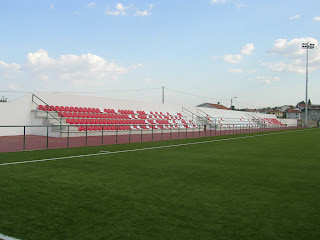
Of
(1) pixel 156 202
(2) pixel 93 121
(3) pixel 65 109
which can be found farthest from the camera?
(2) pixel 93 121

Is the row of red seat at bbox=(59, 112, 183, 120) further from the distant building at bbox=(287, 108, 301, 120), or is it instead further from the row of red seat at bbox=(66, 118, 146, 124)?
the distant building at bbox=(287, 108, 301, 120)

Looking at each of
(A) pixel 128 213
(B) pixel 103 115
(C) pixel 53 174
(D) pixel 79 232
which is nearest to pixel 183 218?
(A) pixel 128 213

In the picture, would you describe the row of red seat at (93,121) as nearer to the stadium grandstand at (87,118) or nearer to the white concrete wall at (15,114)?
the stadium grandstand at (87,118)

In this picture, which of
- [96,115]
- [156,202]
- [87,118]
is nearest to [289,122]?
[96,115]

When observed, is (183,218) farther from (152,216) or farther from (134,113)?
(134,113)

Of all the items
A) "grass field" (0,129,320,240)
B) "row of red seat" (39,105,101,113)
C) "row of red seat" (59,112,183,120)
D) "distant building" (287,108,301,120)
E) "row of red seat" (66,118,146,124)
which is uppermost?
"distant building" (287,108,301,120)

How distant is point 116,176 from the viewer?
7695mm

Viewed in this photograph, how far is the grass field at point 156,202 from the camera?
402 centimetres

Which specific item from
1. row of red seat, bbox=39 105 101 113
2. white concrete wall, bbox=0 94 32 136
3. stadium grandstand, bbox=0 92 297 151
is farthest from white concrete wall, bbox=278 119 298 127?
white concrete wall, bbox=0 94 32 136

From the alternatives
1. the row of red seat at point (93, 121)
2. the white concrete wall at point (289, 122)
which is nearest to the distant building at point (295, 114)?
the white concrete wall at point (289, 122)

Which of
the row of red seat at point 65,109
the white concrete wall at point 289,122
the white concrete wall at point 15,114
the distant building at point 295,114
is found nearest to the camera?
the white concrete wall at point 15,114

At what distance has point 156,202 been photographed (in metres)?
5.34

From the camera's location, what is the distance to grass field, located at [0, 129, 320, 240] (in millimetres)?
4020

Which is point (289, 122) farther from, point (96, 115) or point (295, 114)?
point (96, 115)
